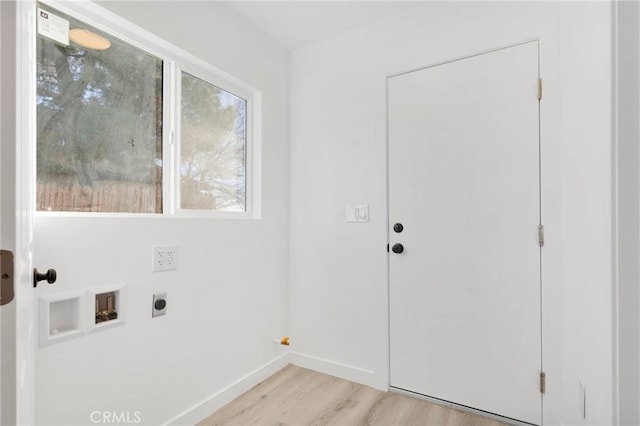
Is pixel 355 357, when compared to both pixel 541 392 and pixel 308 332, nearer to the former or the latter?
pixel 308 332

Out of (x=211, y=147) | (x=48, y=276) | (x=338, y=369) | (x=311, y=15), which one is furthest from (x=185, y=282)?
(x=311, y=15)

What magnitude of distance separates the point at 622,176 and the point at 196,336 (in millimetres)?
1920

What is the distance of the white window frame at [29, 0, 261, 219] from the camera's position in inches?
52.2

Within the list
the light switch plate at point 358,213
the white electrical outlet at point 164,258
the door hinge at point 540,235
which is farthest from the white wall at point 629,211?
the white electrical outlet at point 164,258

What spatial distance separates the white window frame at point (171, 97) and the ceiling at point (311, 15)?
17.8 inches

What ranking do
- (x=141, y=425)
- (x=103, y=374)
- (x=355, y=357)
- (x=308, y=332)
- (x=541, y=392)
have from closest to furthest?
(x=103, y=374), (x=141, y=425), (x=541, y=392), (x=355, y=357), (x=308, y=332)

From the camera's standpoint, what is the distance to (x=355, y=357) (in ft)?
7.23

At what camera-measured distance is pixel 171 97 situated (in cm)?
174

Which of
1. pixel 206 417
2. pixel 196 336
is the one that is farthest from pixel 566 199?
pixel 206 417

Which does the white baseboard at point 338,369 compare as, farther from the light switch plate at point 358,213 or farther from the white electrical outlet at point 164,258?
the white electrical outlet at point 164,258

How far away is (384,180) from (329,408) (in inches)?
58.2

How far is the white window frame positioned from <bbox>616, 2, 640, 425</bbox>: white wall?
1730 millimetres

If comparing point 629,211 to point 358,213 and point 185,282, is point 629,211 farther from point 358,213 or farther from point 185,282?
point 185,282

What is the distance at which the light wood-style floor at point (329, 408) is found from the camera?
1.75 m
